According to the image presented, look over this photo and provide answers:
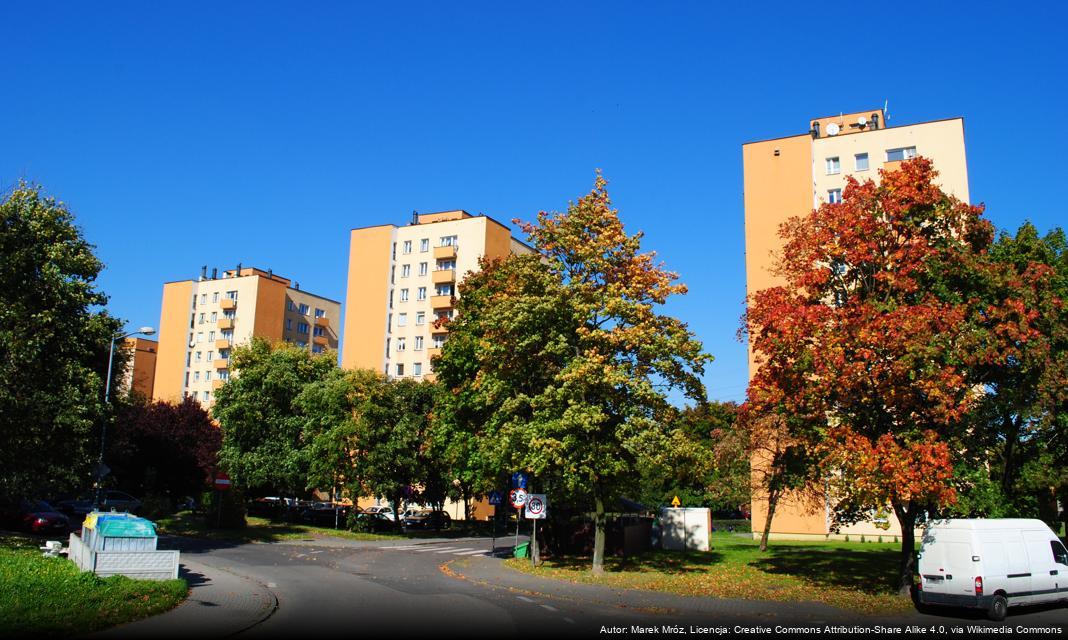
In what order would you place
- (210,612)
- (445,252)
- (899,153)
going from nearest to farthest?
1. (210,612)
2. (899,153)
3. (445,252)

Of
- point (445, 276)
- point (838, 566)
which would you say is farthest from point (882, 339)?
point (445, 276)

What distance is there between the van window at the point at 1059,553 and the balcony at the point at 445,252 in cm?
5540

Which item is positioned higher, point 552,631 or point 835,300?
point 835,300

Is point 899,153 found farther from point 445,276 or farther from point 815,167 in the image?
point 445,276

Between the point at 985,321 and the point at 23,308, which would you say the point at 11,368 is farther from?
the point at 985,321

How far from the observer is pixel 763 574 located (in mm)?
23281

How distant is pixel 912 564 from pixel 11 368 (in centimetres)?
2434

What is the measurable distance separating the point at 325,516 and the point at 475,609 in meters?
31.1

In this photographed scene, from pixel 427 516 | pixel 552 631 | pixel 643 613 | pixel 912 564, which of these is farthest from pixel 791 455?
pixel 427 516

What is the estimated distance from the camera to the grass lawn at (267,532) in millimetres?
34750

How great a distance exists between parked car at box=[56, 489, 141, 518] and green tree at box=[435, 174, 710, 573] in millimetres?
29406

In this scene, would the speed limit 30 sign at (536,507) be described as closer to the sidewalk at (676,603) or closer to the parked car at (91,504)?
the sidewalk at (676,603)

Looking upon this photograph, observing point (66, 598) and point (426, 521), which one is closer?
point (66, 598)

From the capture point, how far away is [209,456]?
1917 inches
